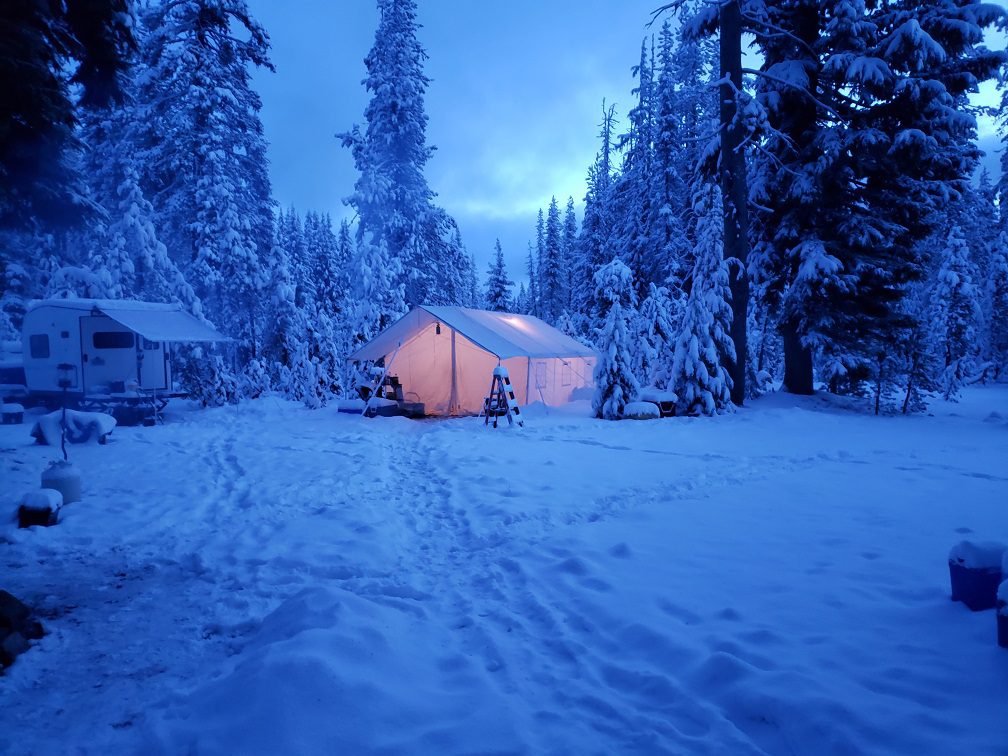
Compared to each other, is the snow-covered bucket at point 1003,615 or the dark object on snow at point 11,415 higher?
the dark object on snow at point 11,415

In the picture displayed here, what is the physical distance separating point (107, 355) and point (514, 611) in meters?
17.4

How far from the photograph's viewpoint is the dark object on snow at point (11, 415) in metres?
14.4

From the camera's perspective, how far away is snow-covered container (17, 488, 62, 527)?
6070mm

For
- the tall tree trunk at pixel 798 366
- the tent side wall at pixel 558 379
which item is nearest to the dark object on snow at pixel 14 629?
the tent side wall at pixel 558 379

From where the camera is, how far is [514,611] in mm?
4008

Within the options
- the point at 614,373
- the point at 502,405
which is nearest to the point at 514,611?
the point at 502,405

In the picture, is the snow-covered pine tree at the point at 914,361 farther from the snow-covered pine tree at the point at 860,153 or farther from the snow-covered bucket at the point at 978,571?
the snow-covered bucket at the point at 978,571

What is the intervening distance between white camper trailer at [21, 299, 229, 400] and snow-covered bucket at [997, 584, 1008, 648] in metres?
17.6

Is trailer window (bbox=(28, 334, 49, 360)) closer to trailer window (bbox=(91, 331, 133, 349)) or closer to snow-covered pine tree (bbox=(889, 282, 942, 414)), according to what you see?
trailer window (bbox=(91, 331, 133, 349))

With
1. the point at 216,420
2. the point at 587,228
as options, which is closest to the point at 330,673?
the point at 216,420

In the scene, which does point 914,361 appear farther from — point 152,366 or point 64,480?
point 152,366

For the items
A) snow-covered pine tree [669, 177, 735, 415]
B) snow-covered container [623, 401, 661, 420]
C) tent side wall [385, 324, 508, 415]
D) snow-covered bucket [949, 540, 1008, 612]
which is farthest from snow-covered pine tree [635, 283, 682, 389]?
snow-covered bucket [949, 540, 1008, 612]

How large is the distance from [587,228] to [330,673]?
32909 mm

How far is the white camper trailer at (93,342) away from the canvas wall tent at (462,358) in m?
6.03
